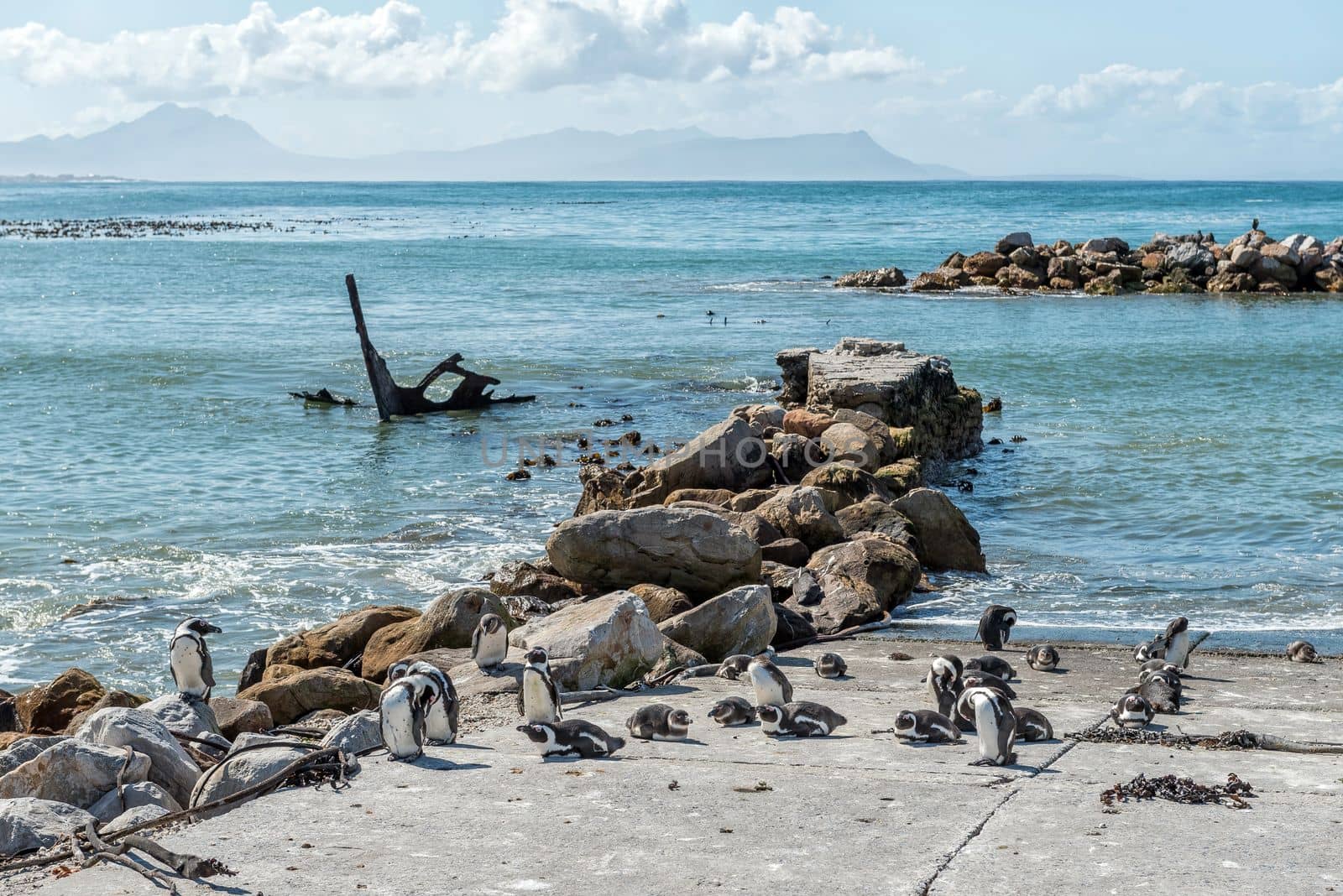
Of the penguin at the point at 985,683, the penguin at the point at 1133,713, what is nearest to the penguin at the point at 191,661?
the penguin at the point at 985,683

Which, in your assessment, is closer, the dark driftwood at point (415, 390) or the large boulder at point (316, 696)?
the large boulder at point (316, 696)

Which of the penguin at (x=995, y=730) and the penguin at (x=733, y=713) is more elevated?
the penguin at (x=995, y=730)

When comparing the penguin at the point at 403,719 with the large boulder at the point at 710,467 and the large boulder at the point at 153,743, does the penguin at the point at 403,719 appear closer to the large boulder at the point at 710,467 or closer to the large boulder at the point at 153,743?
the large boulder at the point at 153,743

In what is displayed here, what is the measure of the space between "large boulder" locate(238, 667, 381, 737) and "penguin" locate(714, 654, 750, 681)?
2915mm

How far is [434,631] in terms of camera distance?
40.8 feet

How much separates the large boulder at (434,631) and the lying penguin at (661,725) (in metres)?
3.67

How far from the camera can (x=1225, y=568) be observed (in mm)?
16891

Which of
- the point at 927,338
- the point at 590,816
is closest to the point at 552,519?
the point at 590,816

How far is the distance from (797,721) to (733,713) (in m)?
0.54

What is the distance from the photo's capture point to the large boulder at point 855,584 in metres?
14.0

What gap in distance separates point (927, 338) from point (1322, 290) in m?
23.9

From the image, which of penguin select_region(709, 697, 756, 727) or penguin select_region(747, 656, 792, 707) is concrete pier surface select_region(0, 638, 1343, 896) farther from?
penguin select_region(747, 656, 792, 707)

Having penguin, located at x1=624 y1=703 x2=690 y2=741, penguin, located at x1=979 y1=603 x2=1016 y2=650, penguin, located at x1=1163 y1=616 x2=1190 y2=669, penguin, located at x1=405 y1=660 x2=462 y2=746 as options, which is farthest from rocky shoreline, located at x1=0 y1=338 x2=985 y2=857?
penguin, located at x1=1163 y1=616 x2=1190 y2=669

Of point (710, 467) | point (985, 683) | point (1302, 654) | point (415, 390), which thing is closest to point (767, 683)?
point (985, 683)
